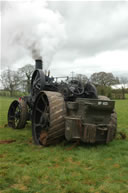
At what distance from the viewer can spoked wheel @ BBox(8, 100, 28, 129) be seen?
7305 mm

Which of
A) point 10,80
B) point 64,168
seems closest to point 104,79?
point 10,80

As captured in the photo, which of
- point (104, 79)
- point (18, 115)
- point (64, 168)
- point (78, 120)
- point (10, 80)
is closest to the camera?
point (64, 168)

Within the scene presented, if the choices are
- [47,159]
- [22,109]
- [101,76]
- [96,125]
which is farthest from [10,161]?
[101,76]

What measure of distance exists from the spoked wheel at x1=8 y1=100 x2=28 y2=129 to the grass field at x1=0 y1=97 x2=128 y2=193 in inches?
88.8

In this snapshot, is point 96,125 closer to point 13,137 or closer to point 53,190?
point 53,190

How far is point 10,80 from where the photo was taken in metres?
51.0

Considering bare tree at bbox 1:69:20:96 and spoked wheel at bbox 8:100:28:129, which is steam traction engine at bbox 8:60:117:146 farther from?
bare tree at bbox 1:69:20:96

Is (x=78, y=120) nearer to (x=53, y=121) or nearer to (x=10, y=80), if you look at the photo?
(x=53, y=121)

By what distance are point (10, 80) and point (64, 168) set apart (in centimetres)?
4966

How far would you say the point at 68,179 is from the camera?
3.07 metres

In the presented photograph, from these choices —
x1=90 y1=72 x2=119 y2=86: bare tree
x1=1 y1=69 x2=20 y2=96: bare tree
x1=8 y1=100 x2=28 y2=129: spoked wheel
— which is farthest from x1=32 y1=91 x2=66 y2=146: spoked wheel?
x1=90 y1=72 x2=119 y2=86: bare tree

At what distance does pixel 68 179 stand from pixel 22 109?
4.59 metres

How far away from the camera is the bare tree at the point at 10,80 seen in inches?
1964

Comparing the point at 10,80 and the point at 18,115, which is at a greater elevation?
the point at 10,80
